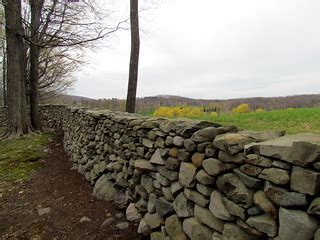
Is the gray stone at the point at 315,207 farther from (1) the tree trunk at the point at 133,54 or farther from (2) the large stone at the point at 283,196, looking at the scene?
(1) the tree trunk at the point at 133,54

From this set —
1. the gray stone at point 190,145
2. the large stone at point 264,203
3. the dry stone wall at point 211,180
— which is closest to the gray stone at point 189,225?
the dry stone wall at point 211,180

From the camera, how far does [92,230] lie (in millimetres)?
4938

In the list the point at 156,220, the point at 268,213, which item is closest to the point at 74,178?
the point at 156,220

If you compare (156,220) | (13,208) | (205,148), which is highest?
(205,148)

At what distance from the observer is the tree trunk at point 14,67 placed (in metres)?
12.5

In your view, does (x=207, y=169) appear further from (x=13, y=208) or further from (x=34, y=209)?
(x=13, y=208)

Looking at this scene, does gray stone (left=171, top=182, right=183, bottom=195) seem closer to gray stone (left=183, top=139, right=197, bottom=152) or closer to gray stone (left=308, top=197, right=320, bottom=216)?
gray stone (left=183, top=139, right=197, bottom=152)

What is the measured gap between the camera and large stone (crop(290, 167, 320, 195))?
85.0 inches

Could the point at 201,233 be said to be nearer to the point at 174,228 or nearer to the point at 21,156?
the point at 174,228

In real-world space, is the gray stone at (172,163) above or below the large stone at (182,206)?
above

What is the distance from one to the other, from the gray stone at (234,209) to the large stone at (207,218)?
225 millimetres

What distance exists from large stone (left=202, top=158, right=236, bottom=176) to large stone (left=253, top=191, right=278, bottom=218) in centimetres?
38

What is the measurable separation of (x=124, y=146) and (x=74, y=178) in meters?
2.63

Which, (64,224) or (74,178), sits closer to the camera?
(64,224)
